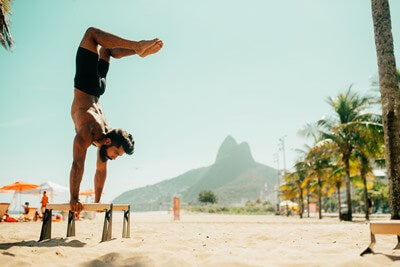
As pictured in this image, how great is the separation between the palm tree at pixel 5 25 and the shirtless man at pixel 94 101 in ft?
15.9

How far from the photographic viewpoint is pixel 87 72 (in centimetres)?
357

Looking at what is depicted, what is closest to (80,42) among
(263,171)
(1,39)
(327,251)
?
(327,251)

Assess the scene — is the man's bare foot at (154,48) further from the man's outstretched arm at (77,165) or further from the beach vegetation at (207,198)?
the beach vegetation at (207,198)

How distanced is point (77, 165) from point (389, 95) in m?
5.34

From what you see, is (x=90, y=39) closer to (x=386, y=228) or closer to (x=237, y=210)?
(x=386, y=228)

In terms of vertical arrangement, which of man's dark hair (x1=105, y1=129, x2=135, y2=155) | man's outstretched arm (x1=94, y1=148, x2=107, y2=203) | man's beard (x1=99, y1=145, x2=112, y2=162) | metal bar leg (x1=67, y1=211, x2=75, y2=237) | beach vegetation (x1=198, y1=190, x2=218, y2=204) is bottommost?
beach vegetation (x1=198, y1=190, x2=218, y2=204)

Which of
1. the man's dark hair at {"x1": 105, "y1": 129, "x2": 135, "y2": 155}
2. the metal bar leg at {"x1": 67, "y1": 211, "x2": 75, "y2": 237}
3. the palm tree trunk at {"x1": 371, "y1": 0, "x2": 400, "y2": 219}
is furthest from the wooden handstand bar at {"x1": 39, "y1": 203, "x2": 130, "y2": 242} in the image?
the palm tree trunk at {"x1": 371, "y1": 0, "x2": 400, "y2": 219}

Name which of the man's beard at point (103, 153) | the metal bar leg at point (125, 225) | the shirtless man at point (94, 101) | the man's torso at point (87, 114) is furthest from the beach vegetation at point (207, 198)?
the man's torso at point (87, 114)

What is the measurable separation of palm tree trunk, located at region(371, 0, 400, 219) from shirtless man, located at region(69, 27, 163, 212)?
425cm

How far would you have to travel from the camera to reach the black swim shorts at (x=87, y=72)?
3520mm

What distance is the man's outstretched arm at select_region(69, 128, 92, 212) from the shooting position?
3.37m

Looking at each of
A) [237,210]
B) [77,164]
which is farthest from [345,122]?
[237,210]

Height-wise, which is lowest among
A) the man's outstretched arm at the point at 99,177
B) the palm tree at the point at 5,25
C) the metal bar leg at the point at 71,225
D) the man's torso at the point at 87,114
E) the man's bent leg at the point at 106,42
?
the metal bar leg at the point at 71,225

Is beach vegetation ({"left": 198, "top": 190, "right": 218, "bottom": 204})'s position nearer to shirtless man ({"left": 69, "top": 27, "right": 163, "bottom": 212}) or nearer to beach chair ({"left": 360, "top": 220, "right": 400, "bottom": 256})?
shirtless man ({"left": 69, "top": 27, "right": 163, "bottom": 212})
